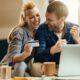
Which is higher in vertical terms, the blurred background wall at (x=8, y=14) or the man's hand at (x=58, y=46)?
the blurred background wall at (x=8, y=14)

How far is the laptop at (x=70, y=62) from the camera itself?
4.50 feet

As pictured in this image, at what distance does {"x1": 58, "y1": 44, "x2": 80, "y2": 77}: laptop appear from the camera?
4.50 feet

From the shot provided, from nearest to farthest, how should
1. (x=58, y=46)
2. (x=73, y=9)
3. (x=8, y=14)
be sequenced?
(x=58, y=46)
(x=73, y=9)
(x=8, y=14)

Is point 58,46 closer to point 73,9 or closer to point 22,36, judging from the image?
point 22,36

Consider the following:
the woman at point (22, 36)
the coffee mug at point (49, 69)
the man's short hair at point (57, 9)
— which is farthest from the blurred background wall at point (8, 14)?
the coffee mug at point (49, 69)

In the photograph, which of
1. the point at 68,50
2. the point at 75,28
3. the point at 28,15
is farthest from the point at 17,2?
the point at 68,50

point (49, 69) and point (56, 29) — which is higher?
point (56, 29)

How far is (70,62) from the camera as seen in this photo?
4.54ft

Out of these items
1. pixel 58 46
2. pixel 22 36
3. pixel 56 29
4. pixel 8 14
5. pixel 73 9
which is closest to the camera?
pixel 58 46

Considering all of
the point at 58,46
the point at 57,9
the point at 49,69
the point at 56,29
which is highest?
the point at 57,9

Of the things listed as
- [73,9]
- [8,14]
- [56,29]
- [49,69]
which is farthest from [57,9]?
[8,14]

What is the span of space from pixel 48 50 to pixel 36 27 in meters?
0.40

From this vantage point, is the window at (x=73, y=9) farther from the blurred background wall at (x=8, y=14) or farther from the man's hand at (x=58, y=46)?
the man's hand at (x=58, y=46)

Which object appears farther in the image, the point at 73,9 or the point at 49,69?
the point at 73,9
